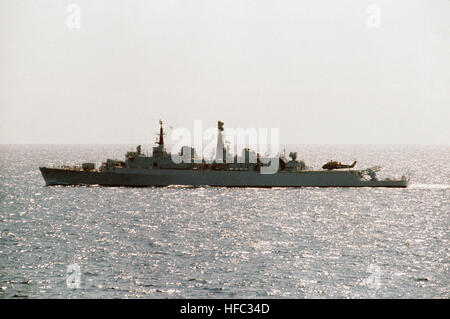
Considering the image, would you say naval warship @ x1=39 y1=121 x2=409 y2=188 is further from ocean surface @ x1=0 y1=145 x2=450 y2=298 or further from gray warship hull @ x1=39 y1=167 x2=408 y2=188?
ocean surface @ x1=0 y1=145 x2=450 y2=298

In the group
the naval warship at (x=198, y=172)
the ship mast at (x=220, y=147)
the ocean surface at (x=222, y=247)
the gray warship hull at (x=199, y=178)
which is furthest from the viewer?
the ship mast at (x=220, y=147)

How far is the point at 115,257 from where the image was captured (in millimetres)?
34188

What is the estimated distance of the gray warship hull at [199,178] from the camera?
74375 mm

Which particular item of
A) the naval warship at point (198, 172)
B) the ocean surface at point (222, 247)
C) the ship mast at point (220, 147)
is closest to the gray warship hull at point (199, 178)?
the naval warship at point (198, 172)

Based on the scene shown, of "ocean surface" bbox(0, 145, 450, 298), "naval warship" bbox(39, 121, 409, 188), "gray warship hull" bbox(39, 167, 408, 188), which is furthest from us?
"gray warship hull" bbox(39, 167, 408, 188)

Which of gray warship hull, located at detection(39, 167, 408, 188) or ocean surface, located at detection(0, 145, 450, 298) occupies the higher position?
gray warship hull, located at detection(39, 167, 408, 188)

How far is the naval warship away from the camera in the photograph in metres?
74.2

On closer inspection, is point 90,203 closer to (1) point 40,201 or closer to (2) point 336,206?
(1) point 40,201

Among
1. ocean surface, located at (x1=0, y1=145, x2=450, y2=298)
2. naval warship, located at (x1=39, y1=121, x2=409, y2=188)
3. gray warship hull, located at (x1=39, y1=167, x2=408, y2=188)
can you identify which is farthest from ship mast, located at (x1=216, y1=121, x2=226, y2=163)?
ocean surface, located at (x1=0, y1=145, x2=450, y2=298)

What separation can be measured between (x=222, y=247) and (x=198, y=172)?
3801 centimetres

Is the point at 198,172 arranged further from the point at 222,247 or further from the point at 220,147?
the point at 222,247

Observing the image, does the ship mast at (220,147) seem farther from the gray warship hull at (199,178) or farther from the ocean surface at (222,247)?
the ocean surface at (222,247)
